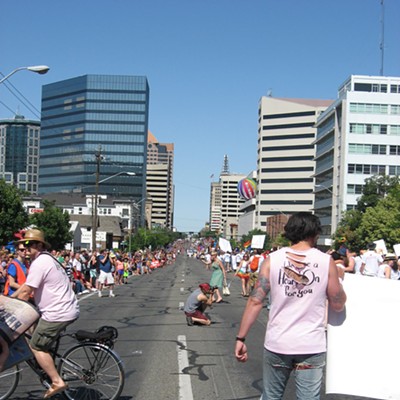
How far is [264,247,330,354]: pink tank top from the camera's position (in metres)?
4.46

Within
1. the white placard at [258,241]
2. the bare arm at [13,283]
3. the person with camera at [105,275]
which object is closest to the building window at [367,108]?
the white placard at [258,241]

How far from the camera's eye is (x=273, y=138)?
461 ft

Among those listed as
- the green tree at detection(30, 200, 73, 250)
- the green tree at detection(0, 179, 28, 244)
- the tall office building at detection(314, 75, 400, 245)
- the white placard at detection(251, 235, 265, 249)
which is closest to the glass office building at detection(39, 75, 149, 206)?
the tall office building at detection(314, 75, 400, 245)

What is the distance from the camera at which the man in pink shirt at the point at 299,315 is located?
4.46m

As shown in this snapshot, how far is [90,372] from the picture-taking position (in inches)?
265

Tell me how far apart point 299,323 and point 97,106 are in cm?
15919

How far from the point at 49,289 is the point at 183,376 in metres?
2.73

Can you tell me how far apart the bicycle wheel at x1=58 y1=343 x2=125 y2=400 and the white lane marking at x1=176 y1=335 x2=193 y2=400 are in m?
0.84

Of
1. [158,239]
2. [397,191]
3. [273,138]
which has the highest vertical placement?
[273,138]

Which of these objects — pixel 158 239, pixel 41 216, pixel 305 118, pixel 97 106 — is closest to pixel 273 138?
pixel 305 118

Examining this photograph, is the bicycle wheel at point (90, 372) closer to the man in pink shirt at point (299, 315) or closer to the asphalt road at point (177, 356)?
the asphalt road at point (177, 356)

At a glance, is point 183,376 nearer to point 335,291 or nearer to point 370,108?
point 335,291

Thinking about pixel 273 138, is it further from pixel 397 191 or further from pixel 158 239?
pixel 397 191

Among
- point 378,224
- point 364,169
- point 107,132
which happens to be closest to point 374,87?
point 364,169
